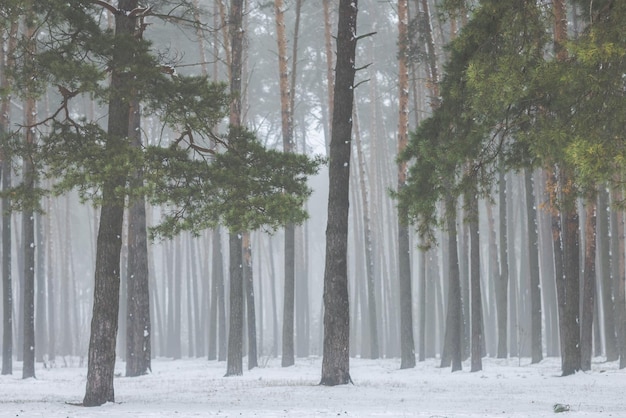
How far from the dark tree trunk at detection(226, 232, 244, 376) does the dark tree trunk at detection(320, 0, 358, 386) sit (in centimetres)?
663

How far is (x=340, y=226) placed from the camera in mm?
13000

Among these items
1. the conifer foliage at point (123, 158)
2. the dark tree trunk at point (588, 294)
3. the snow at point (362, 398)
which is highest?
the conifer foliage at point (123, 158)

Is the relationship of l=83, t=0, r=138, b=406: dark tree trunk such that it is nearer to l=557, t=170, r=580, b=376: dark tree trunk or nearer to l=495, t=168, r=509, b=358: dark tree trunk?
l=557, t=170, r=580, b=376: dark tree trunk

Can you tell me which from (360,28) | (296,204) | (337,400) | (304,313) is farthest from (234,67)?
(304,313)

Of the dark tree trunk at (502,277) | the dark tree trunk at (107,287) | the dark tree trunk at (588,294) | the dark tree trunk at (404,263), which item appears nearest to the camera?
the dark tree trunk at (107,287)

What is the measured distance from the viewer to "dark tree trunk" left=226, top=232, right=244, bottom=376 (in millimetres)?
19391

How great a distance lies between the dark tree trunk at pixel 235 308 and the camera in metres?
19.4

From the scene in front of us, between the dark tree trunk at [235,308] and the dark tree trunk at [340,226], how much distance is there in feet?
21.8

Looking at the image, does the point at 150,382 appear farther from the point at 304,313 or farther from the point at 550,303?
the point at 304,313

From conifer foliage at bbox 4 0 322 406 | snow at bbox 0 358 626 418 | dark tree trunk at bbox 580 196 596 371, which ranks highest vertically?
conifer foliage at bbox 4 0 322 406

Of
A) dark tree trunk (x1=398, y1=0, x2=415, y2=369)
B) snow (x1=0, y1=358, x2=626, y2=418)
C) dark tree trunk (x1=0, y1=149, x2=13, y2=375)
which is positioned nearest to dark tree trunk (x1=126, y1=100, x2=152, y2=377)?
snow (x1=0, y1=358, x2=626, y2=418)

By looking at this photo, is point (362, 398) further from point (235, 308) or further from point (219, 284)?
point (219, 284)

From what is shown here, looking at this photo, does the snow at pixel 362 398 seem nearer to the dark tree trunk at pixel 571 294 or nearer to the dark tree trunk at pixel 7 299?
the dark tree trunk at pixel 571 294

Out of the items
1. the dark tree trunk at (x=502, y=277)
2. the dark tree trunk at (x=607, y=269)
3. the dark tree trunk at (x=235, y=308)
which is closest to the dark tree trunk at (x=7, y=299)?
the dark tree trunk at (x=235, y=308)
